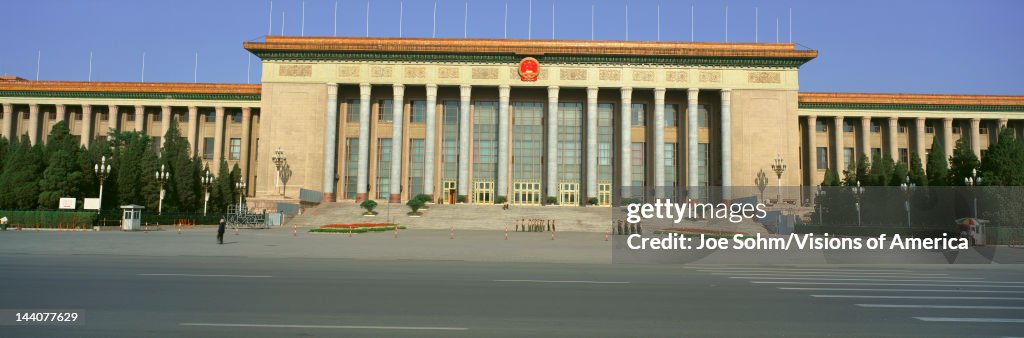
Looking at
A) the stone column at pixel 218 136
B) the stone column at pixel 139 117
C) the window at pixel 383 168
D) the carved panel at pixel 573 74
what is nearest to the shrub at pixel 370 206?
the window at pixel 383 168

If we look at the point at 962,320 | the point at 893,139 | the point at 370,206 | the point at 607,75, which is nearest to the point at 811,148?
the point at 893,139

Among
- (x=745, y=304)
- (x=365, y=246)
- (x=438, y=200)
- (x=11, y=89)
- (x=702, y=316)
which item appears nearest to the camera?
(x=702, y=316)

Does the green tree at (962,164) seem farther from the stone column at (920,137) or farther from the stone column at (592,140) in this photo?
the stone column at (592,140)

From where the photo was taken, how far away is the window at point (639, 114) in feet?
197

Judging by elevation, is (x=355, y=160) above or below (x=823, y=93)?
below

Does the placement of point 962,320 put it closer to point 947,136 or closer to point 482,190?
point 482,190

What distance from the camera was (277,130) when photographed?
2245 inches

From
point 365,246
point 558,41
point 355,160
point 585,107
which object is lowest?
point 365,246

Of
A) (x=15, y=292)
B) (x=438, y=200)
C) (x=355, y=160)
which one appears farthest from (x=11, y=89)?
(x=15, y=292)

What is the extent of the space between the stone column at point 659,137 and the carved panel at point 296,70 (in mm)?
29204

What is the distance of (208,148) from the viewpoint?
6481 centimetres

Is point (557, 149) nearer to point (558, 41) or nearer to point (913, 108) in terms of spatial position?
point (558, 41)

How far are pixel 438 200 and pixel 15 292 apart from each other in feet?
148

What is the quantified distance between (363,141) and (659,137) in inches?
970
